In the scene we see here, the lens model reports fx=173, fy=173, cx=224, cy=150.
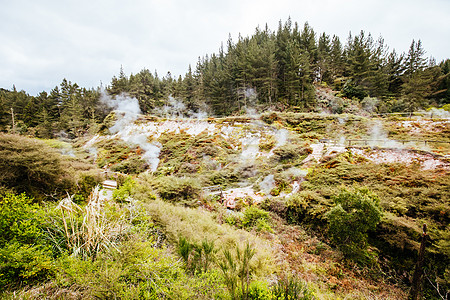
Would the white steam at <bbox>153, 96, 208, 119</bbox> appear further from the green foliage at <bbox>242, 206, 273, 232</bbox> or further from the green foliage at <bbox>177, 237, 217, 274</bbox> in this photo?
the green foliage at <bbox>177, 237, 217, 274</bbox>

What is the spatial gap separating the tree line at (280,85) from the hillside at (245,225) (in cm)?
1656

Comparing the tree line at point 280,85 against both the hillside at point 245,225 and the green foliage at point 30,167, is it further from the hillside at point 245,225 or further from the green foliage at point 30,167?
the green foliage at point 30,167

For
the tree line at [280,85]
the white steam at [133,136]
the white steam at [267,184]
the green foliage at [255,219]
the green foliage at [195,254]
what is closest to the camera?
the green foliage at [195,254]

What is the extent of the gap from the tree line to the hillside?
1656 centimetres

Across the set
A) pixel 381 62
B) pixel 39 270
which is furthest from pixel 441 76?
pixel 39 270

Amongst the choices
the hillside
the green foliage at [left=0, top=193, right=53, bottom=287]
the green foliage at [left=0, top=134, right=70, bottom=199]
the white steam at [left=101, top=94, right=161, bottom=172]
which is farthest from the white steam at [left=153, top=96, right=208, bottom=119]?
the green foliage at [left=0, top=193, right=53, bottom=287]

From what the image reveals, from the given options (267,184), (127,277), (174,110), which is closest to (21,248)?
(127,277)

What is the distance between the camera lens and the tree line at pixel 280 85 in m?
28.2

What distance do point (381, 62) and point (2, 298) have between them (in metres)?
49.5

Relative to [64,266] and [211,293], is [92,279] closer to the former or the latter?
[64,266]

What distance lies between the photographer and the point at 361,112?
24938 mm

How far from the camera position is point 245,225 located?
738cm

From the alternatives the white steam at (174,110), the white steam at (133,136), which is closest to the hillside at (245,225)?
the white steam at (133,136)

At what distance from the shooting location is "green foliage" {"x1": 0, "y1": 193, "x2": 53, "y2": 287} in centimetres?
208
